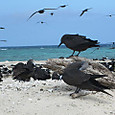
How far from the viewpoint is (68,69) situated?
507cm

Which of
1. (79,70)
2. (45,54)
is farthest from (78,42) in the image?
(45,54)

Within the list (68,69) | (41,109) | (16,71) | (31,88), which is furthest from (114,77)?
(16,71)

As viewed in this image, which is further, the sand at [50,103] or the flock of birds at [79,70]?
the flock of birds at [79,70]

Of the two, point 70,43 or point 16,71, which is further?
point 16,71

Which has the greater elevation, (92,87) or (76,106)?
(92,87)

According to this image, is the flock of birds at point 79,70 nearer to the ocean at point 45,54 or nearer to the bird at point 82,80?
the bird at point 82,80

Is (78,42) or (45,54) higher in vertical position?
(78,42)

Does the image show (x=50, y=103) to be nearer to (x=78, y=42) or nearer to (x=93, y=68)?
(x=78, y=42)

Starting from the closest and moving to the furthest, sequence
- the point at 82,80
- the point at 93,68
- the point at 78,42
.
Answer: the point at 82,80, the point at 78,42, the point at 93,68

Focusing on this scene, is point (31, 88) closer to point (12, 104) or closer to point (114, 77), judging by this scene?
point (12, 104)

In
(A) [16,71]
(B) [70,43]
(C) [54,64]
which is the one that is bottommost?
(A) [16,71]

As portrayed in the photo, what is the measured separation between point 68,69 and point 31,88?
1211mm

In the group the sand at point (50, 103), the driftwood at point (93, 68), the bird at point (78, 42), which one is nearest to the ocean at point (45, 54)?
the driftwood at point (93, 68)

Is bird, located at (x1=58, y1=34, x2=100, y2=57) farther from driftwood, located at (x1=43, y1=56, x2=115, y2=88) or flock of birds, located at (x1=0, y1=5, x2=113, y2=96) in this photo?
driftwood, located at (x1=43, y1=56, x2=115, y2=88)
